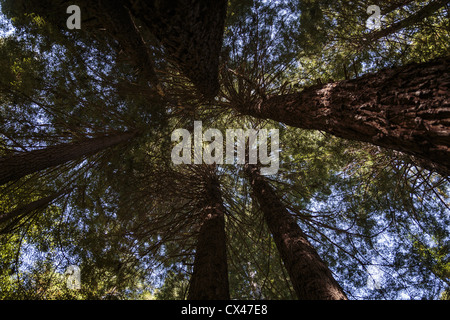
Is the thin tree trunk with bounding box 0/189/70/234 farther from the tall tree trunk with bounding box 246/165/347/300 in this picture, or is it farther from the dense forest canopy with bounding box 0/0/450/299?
the tall tree trunk with bounding box 246/165/347/300

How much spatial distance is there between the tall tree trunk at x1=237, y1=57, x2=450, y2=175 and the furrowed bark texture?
125 centimetres

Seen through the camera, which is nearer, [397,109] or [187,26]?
[397,109]

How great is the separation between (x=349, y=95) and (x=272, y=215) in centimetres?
224

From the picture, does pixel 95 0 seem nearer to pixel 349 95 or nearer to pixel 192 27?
pixel 192 27

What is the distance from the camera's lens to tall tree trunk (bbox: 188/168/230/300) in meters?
1.97

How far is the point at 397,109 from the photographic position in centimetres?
140

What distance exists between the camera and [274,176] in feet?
18.6

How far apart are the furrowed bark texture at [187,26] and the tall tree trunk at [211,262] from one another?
6.97ft

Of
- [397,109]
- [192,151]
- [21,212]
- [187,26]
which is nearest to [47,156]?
[21,212]

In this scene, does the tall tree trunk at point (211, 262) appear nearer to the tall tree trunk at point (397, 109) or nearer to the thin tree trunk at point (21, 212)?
the tall tree trunk at point (397, 109)

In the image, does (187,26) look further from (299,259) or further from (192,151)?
(192,151)

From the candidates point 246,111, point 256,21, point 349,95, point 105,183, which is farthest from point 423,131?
point 105,183

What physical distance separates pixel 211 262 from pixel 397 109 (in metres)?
2.10

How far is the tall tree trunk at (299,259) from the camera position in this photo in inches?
84.5
